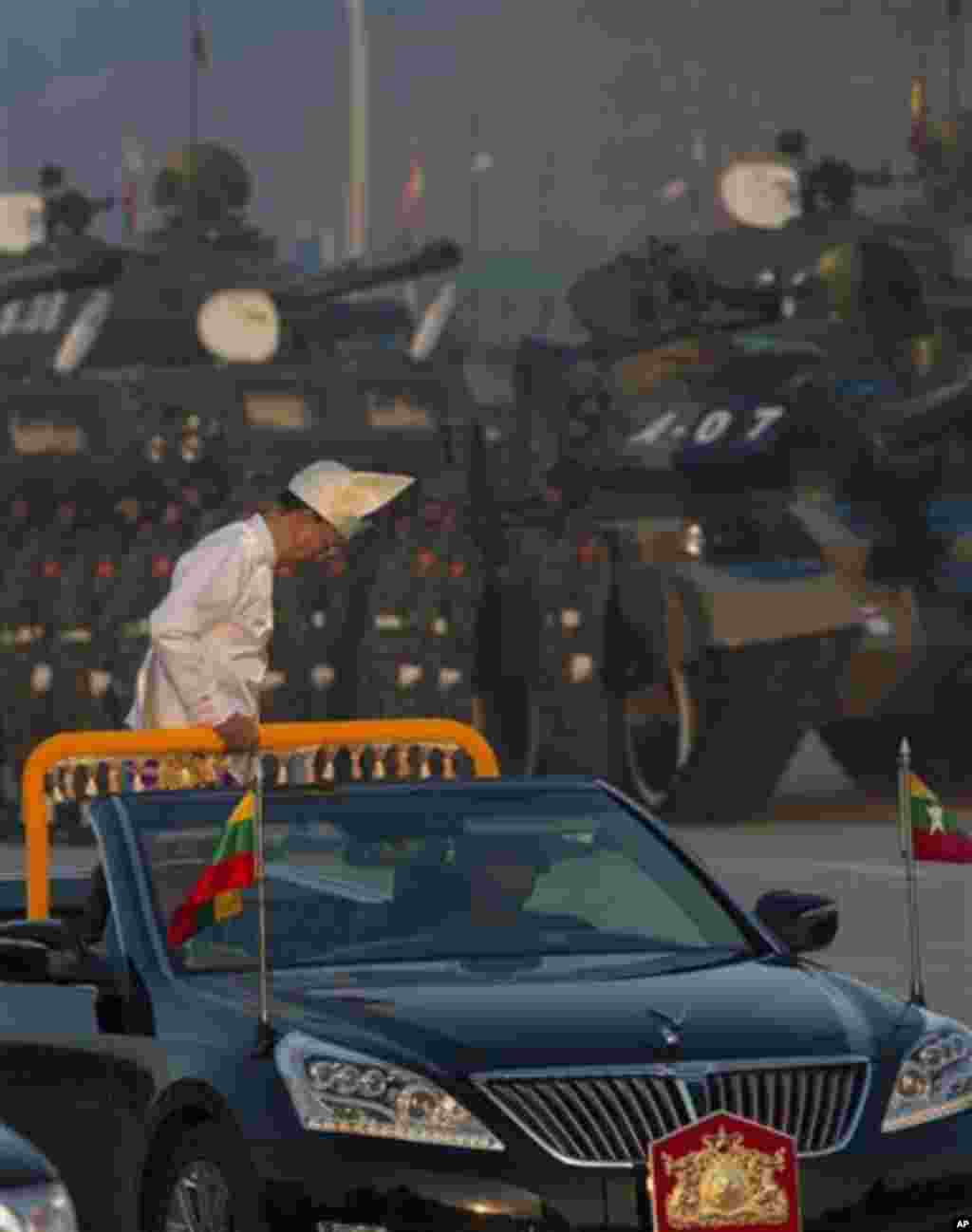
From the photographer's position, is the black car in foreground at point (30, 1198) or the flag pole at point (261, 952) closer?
the black car in foreground at point (30, 1198)

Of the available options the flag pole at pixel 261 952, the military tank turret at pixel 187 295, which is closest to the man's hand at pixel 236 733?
the flag pole at pixel 261 952

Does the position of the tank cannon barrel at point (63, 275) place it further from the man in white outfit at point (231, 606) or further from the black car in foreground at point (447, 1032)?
the black car in foreground at point (447, 1032)

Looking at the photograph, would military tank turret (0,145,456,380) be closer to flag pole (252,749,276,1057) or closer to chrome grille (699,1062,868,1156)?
flag pole (252,749,276,1057)

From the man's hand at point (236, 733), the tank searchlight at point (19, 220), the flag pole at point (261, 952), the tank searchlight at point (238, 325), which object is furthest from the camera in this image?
the tank searchlight at point (19, 220)

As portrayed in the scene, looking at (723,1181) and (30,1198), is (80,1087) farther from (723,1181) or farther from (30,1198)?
(30,1198)

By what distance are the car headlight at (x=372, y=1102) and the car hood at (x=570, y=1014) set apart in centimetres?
6

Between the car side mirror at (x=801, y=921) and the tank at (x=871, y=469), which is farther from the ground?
the car side mirror at (x=801, y=921)

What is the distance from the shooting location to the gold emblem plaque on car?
31.0 feet

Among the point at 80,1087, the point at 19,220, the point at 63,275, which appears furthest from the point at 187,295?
the point at 80,1087

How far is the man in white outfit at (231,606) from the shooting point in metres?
13.3

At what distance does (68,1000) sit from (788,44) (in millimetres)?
36673

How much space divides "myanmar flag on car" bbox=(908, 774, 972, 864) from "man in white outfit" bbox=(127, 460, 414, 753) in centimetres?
246

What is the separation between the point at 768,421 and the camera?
3322 cm

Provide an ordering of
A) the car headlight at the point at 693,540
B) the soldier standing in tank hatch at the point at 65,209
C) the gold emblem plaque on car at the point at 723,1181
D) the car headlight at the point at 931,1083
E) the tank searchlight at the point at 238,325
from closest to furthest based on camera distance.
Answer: the gold emblem plaque on car at the point at 723,1181
the car headlight at the point at 931,1083
the car headlight at the point at 693,540
the tank searchlight at the point at 238,325
the soldier standing in tank hatch at the point at 65,209
